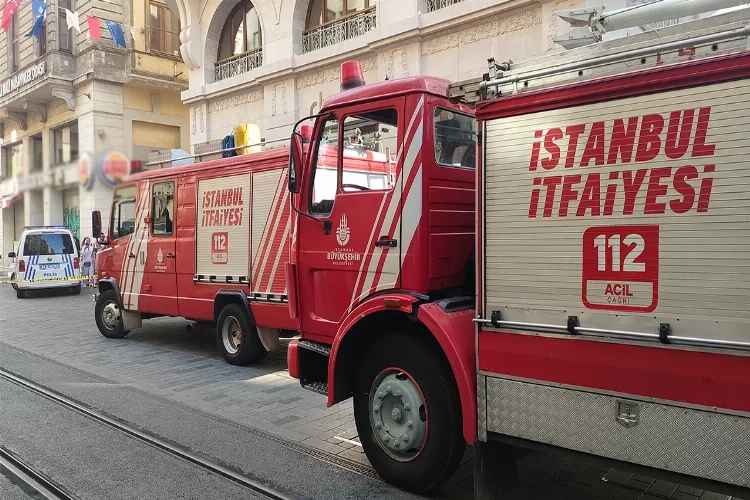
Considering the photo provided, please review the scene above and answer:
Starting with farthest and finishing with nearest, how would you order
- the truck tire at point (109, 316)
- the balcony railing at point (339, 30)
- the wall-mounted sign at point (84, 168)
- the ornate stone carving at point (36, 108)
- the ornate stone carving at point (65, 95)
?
the ornate stone carving at point (36, 108)
the ornate stone carving at point (65, 95)
the balcony railing at point (339, 30)
the truck tire at point (109, 316)
the wall-mounted sign at point (84, 168)

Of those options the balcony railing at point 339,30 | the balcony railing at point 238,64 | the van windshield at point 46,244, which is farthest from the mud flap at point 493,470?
the van windshield at point 46,244

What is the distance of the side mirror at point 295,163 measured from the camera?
4.60 m

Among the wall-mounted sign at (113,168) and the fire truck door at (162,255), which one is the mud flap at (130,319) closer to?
the fire truck door at (162,255)

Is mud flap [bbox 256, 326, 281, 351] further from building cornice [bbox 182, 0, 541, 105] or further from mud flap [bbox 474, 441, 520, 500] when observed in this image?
building cornice [bbox 182, 0, 541, 105]

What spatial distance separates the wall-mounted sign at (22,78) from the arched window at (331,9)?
14.0 metres

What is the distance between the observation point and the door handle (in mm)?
3992

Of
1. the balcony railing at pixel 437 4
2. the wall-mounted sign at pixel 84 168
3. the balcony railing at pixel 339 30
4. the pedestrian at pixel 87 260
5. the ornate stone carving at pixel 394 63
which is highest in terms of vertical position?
the balcony railing at pixel 339 30

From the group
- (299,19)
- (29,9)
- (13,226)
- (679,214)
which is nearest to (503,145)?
(679,214)

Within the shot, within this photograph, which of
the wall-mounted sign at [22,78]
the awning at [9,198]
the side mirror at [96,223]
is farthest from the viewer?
the wall-mounted sign at [22,78]

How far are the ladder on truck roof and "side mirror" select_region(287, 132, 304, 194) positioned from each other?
147 cm

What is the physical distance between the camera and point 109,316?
10.2m

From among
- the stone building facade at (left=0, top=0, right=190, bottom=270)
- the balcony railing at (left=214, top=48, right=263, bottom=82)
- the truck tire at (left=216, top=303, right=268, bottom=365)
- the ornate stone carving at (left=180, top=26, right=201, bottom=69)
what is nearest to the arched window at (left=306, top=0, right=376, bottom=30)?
the balcony railing at (left=214, top=48, right=263, bottom=82)

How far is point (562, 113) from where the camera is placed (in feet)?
10.2

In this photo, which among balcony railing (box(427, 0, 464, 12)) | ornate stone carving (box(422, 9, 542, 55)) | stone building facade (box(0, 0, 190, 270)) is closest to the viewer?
ornate stone carving (box(422, 9, 542, 55))
